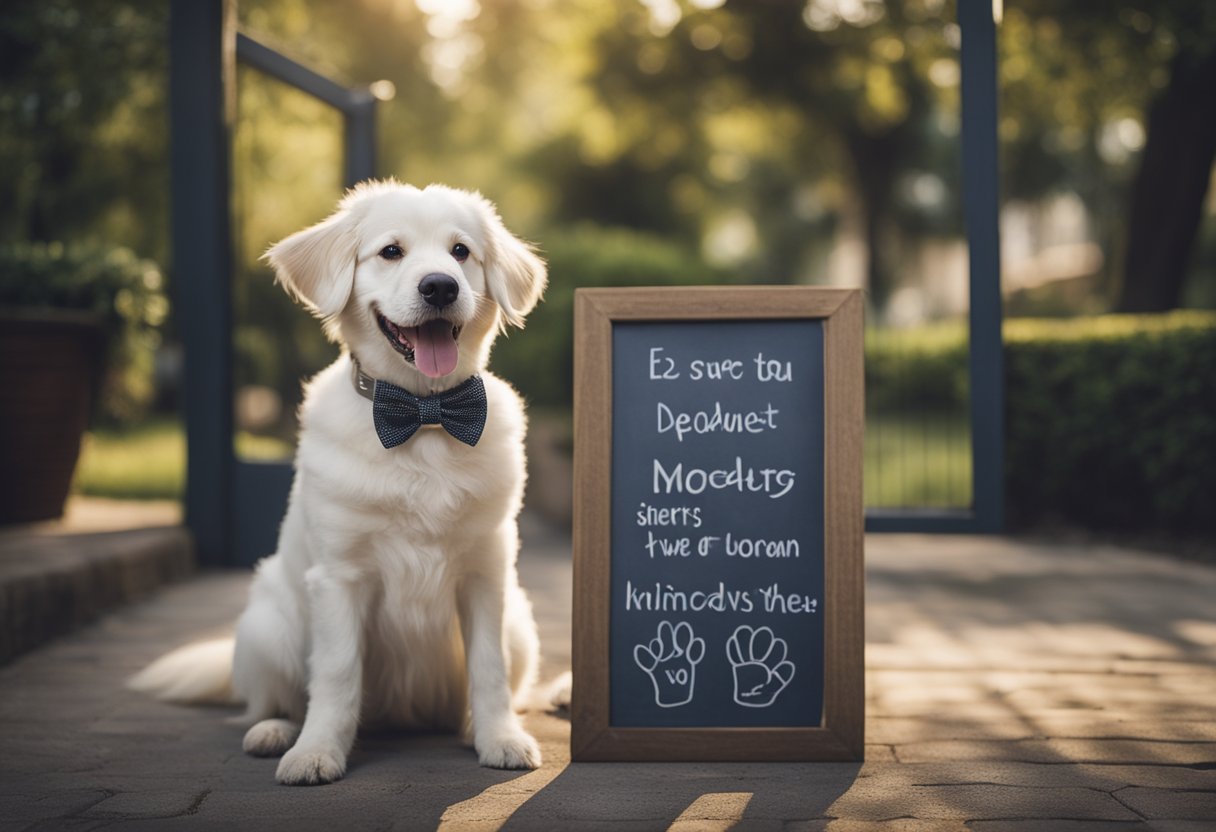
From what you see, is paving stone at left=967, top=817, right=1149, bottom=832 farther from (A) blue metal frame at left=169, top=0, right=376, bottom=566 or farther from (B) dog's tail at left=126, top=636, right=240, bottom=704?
(A) blue metal frame at left=169, top=0, right=376, bottom=566

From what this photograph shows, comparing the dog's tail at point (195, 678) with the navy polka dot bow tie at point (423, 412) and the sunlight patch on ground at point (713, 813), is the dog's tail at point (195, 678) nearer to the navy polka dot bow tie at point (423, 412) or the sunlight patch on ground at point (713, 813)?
the navy polka dot bow tie at point (423, 412)

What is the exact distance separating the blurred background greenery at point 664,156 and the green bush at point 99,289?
0.15 m

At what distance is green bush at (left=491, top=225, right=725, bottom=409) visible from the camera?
9297 millimetres

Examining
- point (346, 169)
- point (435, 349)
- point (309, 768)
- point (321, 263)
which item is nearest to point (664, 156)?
point (346, 169)

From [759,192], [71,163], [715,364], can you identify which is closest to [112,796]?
[715,364]

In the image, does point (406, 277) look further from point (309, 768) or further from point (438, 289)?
point (309, 768)

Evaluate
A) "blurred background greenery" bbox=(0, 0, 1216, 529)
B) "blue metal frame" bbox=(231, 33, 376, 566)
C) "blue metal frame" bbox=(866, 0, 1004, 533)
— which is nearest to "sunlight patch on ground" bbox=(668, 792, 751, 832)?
"blue metal frame" bbox=(866, 0, 1004, 533)

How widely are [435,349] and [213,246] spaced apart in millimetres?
3414

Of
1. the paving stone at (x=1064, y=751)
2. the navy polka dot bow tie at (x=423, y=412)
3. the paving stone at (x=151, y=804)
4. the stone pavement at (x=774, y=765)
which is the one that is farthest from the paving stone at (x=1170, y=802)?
the paving stone at (x=151, y=804)

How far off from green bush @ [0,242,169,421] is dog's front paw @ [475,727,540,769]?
4.28 metres

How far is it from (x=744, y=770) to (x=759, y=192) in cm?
3782

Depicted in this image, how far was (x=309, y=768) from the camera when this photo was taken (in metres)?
2.76

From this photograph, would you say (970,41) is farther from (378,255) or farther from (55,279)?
(55,279)

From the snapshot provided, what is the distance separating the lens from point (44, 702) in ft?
11.7
